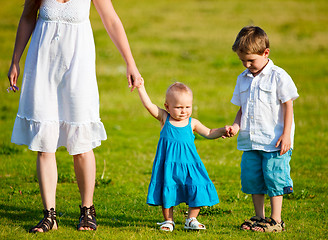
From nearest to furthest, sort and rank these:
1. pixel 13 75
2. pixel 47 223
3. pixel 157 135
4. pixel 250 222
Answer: pixel 47 223, pixel 13 75, pixel 250 222, pixel 157 135

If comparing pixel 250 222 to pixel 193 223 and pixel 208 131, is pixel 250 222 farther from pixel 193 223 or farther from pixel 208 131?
pixel 208 131

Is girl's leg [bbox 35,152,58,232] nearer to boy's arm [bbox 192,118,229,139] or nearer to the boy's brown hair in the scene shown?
boy's arm [bbox 192,118,229,139]

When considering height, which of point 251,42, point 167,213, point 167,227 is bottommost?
point 167,227

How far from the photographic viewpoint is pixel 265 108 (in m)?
5.75

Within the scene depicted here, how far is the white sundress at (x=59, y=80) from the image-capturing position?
5.34 m

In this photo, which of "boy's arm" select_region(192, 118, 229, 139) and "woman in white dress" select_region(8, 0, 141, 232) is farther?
"boy's arm" select_region(192, 118, 229, 139)

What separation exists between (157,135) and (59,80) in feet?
21.2

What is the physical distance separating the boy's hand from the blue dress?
849 millimetres

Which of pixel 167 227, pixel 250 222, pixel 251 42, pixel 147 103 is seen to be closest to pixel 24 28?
pixel 147 103

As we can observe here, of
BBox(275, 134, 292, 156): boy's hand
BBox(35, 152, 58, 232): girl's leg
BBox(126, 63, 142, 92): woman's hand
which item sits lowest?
BBox(35, 152, 58, 232): girl's leg

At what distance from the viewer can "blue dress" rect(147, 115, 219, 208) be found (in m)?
5.55

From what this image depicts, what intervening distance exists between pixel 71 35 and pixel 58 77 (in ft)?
1.47

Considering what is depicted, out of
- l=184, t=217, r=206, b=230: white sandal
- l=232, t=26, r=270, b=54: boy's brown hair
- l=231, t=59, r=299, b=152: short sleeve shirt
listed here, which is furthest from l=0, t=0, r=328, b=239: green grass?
l=232, t=26, r=270, b=54: boy's brown hair

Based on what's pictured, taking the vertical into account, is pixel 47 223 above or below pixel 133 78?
below
